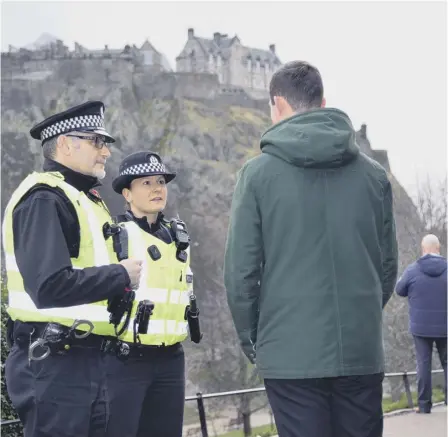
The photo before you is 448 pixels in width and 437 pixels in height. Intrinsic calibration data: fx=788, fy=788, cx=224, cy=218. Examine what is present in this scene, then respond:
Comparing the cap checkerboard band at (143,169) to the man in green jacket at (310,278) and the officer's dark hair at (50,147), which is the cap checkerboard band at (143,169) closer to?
the officer's dark hair at (50,147)

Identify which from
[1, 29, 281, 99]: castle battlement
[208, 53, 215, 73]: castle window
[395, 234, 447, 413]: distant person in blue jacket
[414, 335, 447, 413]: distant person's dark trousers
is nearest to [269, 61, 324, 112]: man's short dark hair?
[395, 234, 447, 413]: distant person in blue jacket

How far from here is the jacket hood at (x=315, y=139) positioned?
10.3 feet

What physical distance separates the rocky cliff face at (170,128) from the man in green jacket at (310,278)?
6429 centimetres

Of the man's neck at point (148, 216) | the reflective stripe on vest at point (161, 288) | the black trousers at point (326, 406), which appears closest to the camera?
the black trousers at point (326, 406)

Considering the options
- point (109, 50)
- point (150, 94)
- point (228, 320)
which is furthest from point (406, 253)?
point (109, 50)

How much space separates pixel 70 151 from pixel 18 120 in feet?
251

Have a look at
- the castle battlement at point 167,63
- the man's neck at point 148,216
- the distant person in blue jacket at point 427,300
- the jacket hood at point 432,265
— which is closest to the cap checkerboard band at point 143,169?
the man's neck at point 148,216

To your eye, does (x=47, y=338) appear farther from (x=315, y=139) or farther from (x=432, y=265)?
(x=432, y=265)

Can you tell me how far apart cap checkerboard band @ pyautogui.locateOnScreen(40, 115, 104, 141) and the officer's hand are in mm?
712

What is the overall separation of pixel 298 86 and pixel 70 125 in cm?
118

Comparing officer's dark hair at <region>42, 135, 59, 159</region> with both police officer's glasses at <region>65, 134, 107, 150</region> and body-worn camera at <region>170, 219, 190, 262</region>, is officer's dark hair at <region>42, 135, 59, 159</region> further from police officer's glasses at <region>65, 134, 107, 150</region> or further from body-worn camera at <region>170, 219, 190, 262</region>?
body-worn camera at <region>170, 219, 190, 262</region>

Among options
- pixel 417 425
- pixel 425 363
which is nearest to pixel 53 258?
pixel 417 425

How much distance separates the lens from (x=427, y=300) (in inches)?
328

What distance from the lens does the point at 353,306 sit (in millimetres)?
3168
